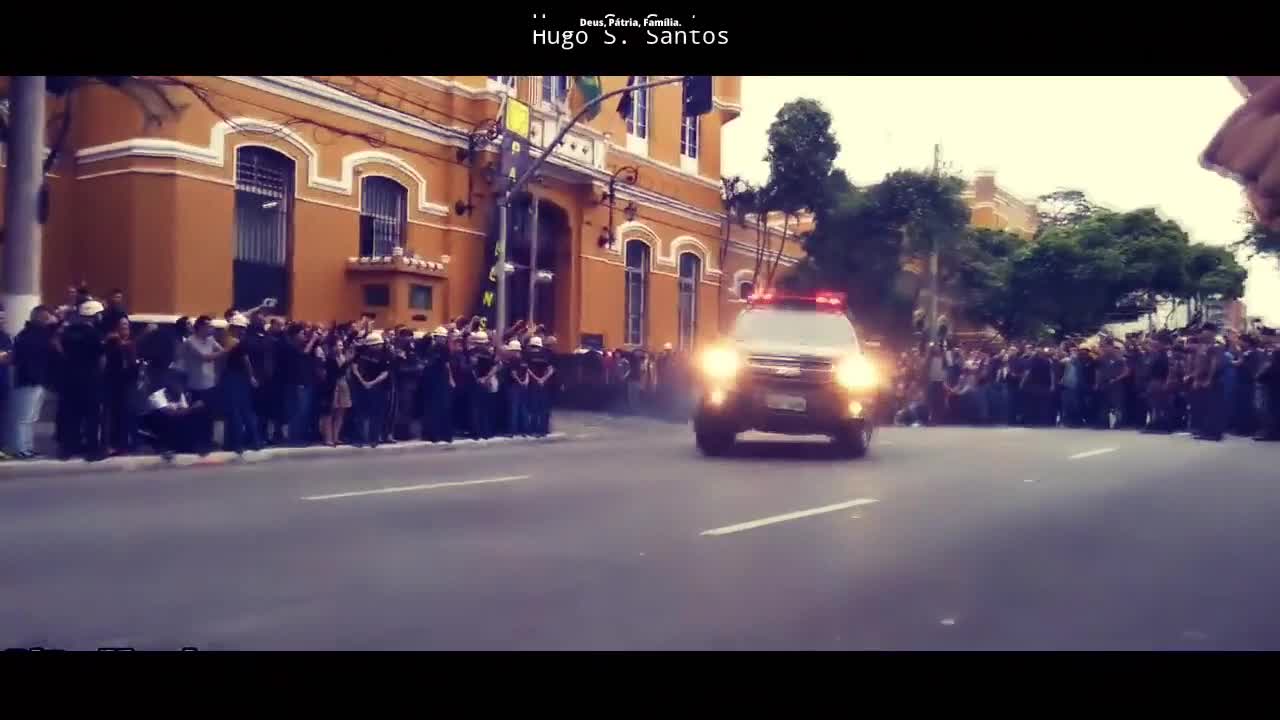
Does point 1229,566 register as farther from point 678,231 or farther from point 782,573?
point 678,231

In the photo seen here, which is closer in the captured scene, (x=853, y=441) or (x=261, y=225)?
(x=853, y=441)

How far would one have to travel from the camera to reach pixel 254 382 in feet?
50.4

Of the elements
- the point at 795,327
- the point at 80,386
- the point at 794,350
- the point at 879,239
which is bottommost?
the point at 80,386

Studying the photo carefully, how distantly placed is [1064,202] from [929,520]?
5839 centimetres

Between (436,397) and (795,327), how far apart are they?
5507mm

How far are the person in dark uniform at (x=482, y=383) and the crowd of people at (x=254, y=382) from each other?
22 millimetres

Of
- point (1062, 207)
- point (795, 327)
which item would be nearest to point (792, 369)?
point (795, 327)

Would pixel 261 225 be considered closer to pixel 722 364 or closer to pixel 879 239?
pixel 722 364

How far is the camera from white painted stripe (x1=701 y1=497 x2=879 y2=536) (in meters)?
8.23

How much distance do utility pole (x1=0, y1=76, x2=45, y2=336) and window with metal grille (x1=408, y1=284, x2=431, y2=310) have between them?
935cm

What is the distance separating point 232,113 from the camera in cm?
2003

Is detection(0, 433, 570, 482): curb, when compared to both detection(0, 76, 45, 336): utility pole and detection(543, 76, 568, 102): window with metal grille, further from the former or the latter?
detection(543, 76, 568, 102): window with metal grille
